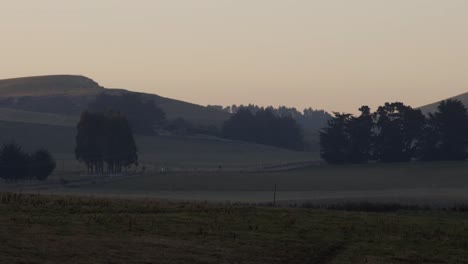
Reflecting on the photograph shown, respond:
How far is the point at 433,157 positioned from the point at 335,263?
122 metres

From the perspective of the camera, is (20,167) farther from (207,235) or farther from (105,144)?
(207,235)

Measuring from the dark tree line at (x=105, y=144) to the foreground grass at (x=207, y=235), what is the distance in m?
96.3

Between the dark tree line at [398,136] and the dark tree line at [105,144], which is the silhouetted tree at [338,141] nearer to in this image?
A: the dark tree line at [398,136]

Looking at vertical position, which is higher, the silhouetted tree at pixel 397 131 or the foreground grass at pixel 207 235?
the silhouetted tree at pixel 397 131

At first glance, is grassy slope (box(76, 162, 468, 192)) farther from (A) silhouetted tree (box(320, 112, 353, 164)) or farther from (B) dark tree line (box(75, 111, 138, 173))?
(B) dark tree line (box(75, 111, 138, 173))

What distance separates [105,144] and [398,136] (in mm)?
41014

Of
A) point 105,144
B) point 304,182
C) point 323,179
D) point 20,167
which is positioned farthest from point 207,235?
point 105,144

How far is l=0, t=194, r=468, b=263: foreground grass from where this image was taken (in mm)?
33125

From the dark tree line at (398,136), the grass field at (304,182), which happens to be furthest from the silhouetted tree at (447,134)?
the grass field at (304,182)

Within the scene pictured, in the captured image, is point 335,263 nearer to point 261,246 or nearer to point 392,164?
point 261,246

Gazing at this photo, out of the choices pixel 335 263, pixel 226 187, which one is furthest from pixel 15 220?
pixel 226 187

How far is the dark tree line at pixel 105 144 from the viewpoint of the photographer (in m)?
149

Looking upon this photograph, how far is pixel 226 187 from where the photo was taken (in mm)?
124562

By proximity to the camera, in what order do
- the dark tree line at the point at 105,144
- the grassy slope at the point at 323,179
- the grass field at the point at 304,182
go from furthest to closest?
the dark tree line at the point at 105,144 → the grassy slope at the point at 323,179 → the grass field at the point at 304,182
